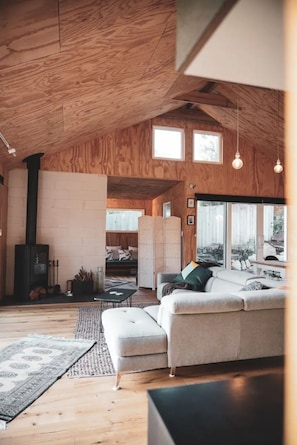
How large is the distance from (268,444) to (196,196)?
6.04m

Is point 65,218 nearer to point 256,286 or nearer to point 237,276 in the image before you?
point 237,276

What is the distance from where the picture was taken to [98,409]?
2.12 metres

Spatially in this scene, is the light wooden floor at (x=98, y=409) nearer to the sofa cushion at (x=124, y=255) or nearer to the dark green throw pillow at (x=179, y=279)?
the dark green throw pillow at (x=179, y=279)

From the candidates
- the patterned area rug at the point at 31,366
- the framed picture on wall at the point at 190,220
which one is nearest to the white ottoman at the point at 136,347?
the patterned area rug at the point at 31,366

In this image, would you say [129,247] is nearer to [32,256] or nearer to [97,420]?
[32,256]

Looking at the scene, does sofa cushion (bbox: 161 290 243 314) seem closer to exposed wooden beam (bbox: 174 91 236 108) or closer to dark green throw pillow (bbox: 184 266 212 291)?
dark green throw pillow (bbox: 184 266 212 291)

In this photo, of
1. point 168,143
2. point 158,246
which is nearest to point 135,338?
point 158,246

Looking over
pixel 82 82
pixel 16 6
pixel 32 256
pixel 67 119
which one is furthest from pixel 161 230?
pixel 16 6

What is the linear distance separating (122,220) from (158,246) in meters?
3.69

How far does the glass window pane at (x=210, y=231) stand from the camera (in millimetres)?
6898

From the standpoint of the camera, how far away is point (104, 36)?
2.65 metres

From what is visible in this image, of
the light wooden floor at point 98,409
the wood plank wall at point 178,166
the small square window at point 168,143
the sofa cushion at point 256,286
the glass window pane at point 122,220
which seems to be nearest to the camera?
the light wooden floor at point 98,409

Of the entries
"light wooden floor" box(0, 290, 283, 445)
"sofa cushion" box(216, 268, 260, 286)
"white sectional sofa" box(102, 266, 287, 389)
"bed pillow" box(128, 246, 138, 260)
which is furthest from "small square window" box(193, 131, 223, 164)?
"light wooden floor" box(0, 290, 283, 445)

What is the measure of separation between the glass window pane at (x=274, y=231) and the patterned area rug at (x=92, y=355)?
4.87 m
